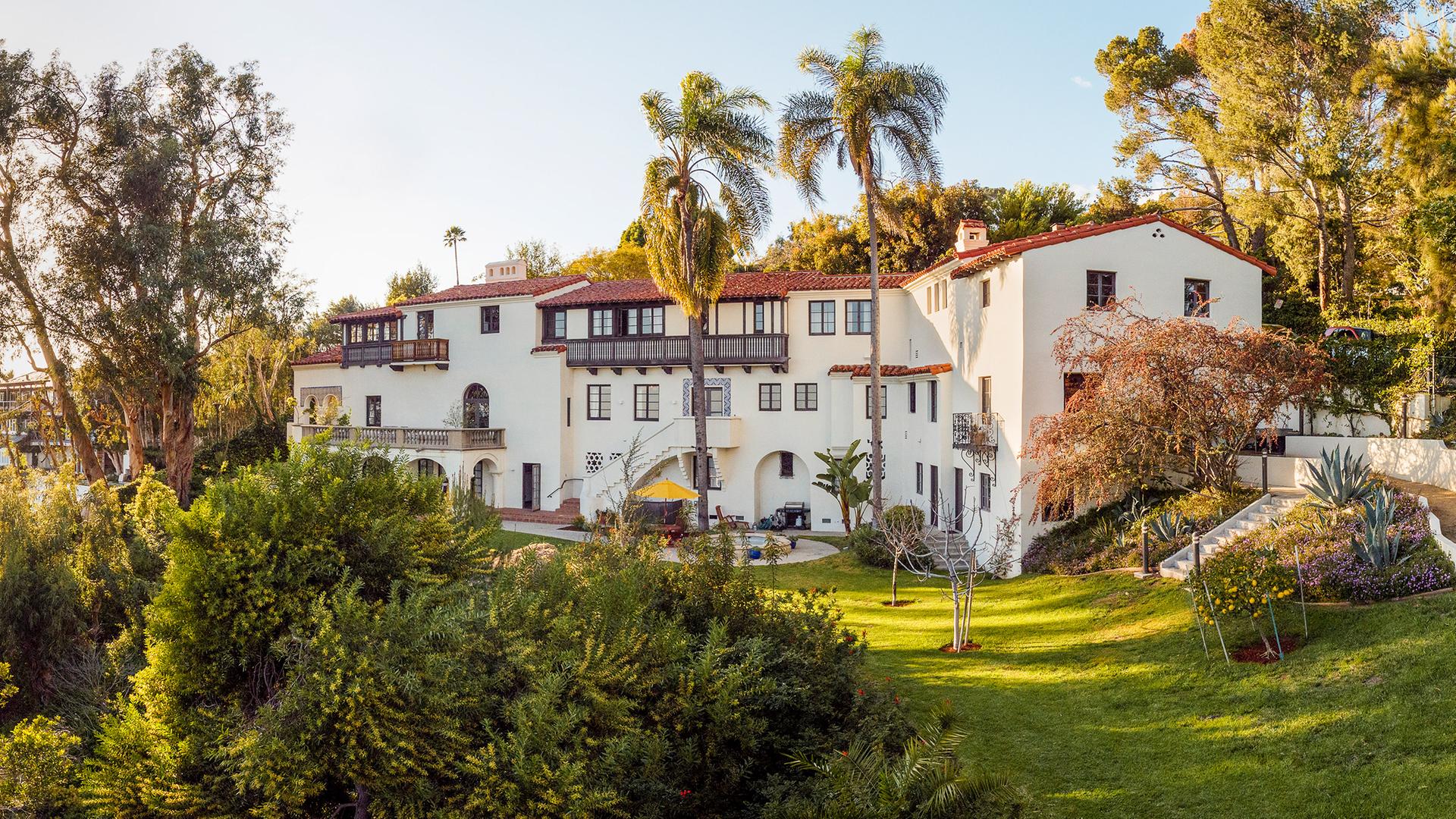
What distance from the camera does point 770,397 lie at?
33.5 meters

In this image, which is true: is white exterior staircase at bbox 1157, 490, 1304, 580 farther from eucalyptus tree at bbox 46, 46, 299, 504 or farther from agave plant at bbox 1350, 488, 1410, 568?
eucalyptus tree at bbox 46, 46, 299, 504

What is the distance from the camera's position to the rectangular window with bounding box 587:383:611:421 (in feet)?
117

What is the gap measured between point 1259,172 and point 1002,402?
54.8 feet

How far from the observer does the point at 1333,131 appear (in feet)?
85.5

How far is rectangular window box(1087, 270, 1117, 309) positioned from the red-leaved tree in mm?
2570

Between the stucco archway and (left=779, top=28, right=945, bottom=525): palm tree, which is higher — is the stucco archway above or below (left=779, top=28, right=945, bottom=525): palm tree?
below

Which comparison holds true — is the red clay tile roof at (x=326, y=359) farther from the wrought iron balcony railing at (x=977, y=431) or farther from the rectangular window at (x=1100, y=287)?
the rectangular window at (x=1100, y=287)

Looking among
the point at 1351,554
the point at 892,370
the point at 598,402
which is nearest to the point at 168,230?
the point at 598,402

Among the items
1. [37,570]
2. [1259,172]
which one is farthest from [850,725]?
[1259,172]

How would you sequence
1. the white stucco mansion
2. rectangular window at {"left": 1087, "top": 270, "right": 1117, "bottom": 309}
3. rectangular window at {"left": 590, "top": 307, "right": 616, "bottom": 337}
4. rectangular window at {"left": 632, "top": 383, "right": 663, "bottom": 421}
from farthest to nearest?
1. rectangular window at {"left": 590, "top": 307, "right": 616, "bottom": 337}
2. rectangular window at {"left": 632, "top": 383, "right": 663, "bottom": 421}
3. the white stucco mansion
4. rectangular window at {"left": 1087, "top": 270, "right": 1117, "bottom": 309}

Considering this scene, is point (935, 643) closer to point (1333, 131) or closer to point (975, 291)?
point (975, 291)

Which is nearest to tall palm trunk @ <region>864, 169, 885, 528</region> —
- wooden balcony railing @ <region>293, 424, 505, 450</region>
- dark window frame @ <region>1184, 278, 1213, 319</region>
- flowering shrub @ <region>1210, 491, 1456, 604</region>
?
dark window frame @ <region>1184, 278, 1213, 319</region>

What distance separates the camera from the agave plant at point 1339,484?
15219mm

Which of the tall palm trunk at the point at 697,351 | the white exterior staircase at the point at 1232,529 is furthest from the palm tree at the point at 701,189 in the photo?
the white exterior staircase at the point at 1232,529
